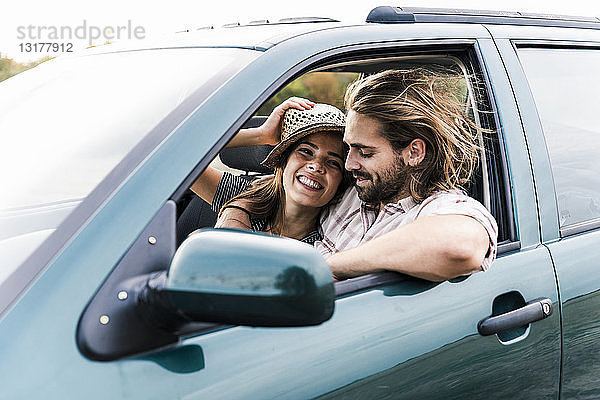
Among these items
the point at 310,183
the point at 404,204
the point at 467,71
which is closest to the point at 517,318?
the point at 404,204

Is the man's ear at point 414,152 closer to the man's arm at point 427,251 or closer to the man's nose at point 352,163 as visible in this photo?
the man's nose at point 352,163

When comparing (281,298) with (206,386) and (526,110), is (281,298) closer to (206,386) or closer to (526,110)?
(206,386)

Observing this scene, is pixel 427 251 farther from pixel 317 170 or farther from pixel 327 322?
pixel 317 170

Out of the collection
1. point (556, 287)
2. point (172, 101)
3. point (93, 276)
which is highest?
point (172, 101)

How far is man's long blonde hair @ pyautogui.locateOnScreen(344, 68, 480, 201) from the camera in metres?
2.07

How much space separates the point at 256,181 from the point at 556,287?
1.11m

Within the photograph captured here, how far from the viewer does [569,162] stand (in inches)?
85.1

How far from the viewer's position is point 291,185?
7.95ft

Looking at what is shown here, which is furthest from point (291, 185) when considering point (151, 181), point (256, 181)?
point (151, 181)

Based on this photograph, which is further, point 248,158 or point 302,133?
point 248,158

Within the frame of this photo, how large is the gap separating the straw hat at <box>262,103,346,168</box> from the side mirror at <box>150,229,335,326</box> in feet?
3.94

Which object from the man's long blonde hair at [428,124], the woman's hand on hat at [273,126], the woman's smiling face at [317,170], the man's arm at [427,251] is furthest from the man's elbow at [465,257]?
the woman's hand on hat at [273,126]

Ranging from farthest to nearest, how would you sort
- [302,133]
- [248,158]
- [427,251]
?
[248,158] → [302,133] → [427,251]

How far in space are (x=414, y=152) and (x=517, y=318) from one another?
53cm
